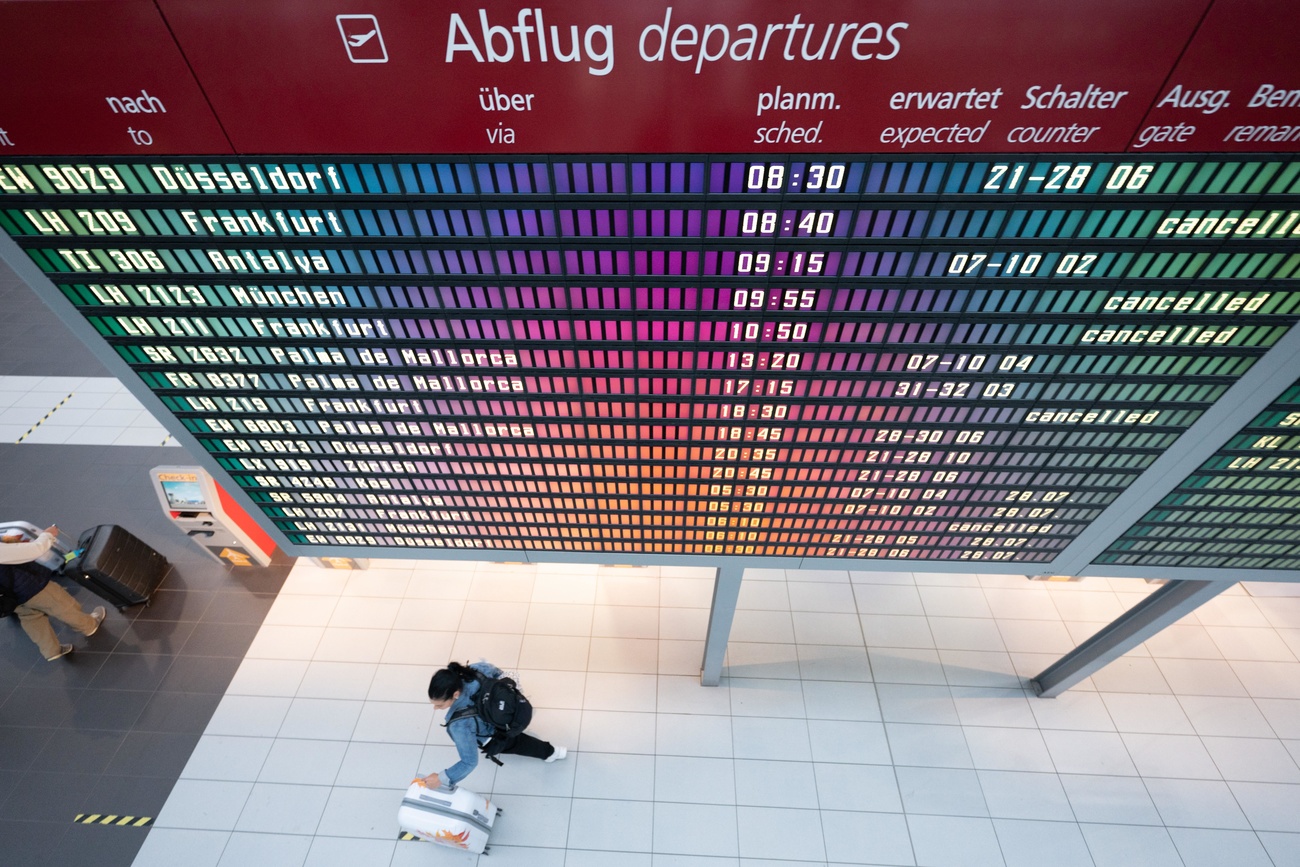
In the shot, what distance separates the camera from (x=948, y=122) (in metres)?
2.82

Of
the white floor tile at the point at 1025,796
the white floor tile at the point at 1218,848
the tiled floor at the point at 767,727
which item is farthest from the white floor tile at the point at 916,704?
the white floor tile at the point at 1218,848

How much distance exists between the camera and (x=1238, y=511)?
5324 mm

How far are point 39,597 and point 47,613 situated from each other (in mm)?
692

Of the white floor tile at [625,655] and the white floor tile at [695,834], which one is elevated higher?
the white floor tile at [695,834]

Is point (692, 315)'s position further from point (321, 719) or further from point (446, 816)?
point (321, 719)

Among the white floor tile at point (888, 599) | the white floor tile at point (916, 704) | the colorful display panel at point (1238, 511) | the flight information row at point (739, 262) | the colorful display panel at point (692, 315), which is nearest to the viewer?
the colorful display panel at point (692, 315)

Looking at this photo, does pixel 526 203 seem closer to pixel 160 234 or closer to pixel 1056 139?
pixel 160 234

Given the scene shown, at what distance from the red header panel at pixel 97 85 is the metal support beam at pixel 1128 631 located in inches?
376

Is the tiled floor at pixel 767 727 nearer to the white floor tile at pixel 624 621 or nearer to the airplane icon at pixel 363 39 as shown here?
the white floor tile at pixel 624 621

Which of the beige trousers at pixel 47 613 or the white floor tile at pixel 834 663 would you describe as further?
the white floor tile at pixel 834 663

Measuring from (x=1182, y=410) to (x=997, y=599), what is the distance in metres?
5.89

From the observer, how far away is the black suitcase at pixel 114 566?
8.55m

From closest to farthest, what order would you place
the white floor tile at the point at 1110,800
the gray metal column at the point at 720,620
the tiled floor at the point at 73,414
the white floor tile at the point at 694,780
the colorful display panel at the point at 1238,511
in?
the colorful display panel at the point at 1238,511 < the gray metal column at the point at 720,620 < the white floor tile at the point at 1110,800 < the white floor tile at the point at 694,780 < the tiled floor at the point at 73,414

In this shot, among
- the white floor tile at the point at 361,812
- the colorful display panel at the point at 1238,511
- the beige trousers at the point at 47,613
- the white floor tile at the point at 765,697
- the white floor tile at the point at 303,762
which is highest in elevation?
the colorful display panel at the point at 1238,511
